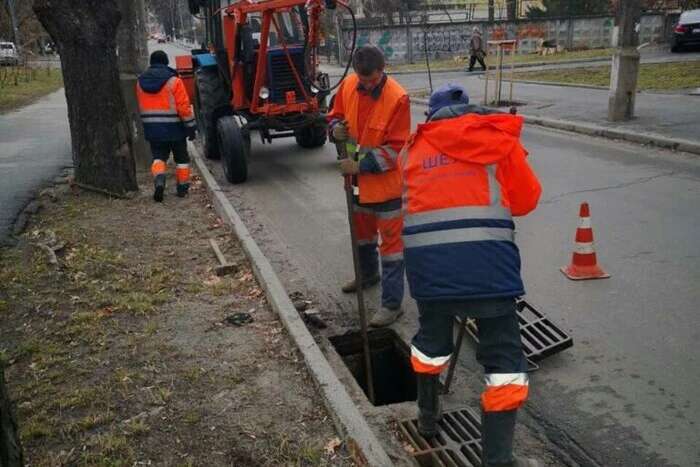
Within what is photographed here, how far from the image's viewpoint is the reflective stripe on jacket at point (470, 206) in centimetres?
298

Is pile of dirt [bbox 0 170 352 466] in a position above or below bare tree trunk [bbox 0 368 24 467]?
below

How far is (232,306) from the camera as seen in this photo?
511cm

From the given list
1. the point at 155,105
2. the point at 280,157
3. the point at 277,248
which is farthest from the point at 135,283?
the point at 280,157

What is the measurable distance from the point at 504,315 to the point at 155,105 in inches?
259

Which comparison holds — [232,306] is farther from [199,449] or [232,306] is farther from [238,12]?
[238,12]

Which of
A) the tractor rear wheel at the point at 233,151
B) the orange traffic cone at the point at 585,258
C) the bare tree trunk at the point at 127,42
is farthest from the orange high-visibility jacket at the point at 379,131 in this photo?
the bare tree trunk at the point at 127,42

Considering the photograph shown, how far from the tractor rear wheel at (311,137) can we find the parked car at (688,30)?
66.8 ft

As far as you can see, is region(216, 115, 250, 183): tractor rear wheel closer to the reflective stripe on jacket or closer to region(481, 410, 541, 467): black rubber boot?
the reflective stripe on jacket

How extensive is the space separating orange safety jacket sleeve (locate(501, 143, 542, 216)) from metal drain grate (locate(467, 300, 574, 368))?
1413 mm

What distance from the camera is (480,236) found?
2971mm

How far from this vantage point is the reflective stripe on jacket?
298 centimetres

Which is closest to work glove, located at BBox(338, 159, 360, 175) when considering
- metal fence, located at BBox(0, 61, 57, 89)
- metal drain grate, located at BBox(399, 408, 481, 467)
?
metal drain grate, located at BBox(399, 408, 481, 467)

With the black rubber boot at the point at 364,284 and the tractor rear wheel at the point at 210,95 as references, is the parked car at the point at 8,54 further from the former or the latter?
the black rubber boot at the point at 364,284

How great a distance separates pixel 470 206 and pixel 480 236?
5.7 inches
